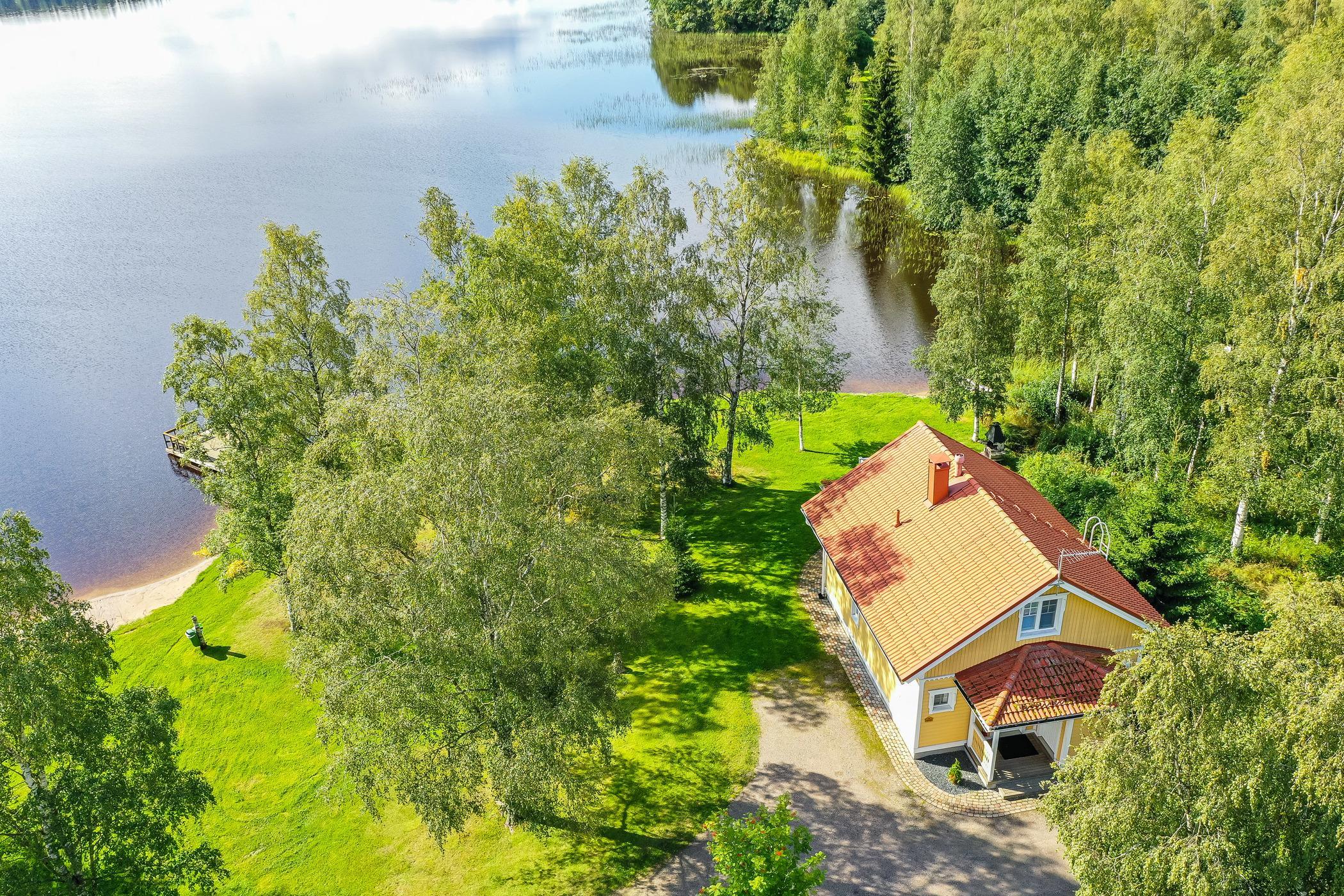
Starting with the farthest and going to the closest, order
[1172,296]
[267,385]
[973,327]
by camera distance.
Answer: [973,327]
[1172,296]
[267,385]

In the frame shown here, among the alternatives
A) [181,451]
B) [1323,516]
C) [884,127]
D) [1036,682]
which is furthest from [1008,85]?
[181,451]

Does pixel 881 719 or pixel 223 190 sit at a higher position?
pixel 223 190

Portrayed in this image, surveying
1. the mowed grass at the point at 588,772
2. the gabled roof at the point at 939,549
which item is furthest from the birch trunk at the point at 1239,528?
the mowed grass at the point at 588,772

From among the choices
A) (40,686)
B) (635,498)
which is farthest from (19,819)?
(635,498)

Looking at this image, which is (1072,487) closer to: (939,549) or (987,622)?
(939,549)

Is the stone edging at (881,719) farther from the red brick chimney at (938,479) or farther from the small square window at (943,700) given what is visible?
the red brick chimney at (938,479)

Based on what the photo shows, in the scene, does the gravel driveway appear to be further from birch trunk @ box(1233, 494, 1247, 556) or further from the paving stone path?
birch trunk @ box(1233, 494, 1247, 556)

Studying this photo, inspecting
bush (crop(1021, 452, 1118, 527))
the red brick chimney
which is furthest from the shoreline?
bush (crop(1021, 452, 1118, 527))
